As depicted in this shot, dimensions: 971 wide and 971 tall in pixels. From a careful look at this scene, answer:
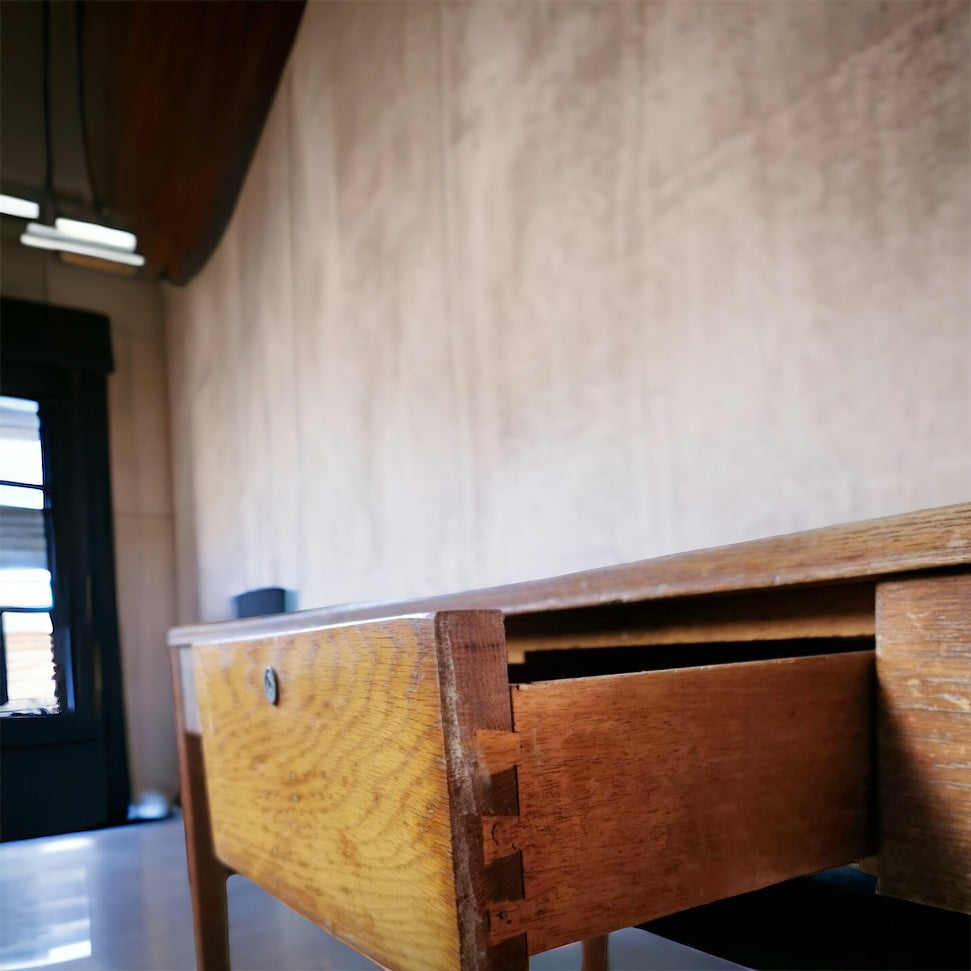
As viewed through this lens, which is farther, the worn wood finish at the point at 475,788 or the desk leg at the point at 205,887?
the desk leg at the point at 205,887

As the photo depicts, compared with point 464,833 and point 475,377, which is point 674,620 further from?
point 475,377

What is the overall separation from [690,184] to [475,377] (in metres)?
0.65

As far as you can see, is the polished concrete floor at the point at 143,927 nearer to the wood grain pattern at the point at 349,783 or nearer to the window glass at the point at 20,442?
the wood grain pattern at the point at 349,783

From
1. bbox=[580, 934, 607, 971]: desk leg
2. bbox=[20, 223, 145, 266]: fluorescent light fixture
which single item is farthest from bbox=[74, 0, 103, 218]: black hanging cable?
bbox=[580, 934, 607, 971]: desk leg

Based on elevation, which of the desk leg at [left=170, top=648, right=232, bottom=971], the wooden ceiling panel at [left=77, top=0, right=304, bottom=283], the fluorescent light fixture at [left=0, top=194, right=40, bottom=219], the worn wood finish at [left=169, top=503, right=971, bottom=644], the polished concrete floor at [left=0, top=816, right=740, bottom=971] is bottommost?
the polished concrete floor at [left=0, top=816, right=740, bottom=971]

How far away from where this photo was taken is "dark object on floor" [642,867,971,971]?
3.66ft

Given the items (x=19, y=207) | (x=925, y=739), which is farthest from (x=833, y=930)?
(x=19, y=207)

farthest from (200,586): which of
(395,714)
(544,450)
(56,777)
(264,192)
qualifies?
(395,714)

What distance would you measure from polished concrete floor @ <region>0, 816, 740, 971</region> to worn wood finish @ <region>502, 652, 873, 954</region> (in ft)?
2.80

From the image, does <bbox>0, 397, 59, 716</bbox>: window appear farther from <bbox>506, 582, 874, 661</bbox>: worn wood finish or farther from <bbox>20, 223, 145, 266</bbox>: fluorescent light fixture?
<bbox>506, 582, 874, 661</bbox>: worn wood finish

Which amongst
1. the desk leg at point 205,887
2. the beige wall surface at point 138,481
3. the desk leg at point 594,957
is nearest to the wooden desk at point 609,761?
the desk leg at point 205,887

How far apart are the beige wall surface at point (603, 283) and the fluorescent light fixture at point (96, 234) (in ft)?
2.51

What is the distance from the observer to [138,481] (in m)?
3.43

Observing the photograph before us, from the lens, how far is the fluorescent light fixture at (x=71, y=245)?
3020 mm
